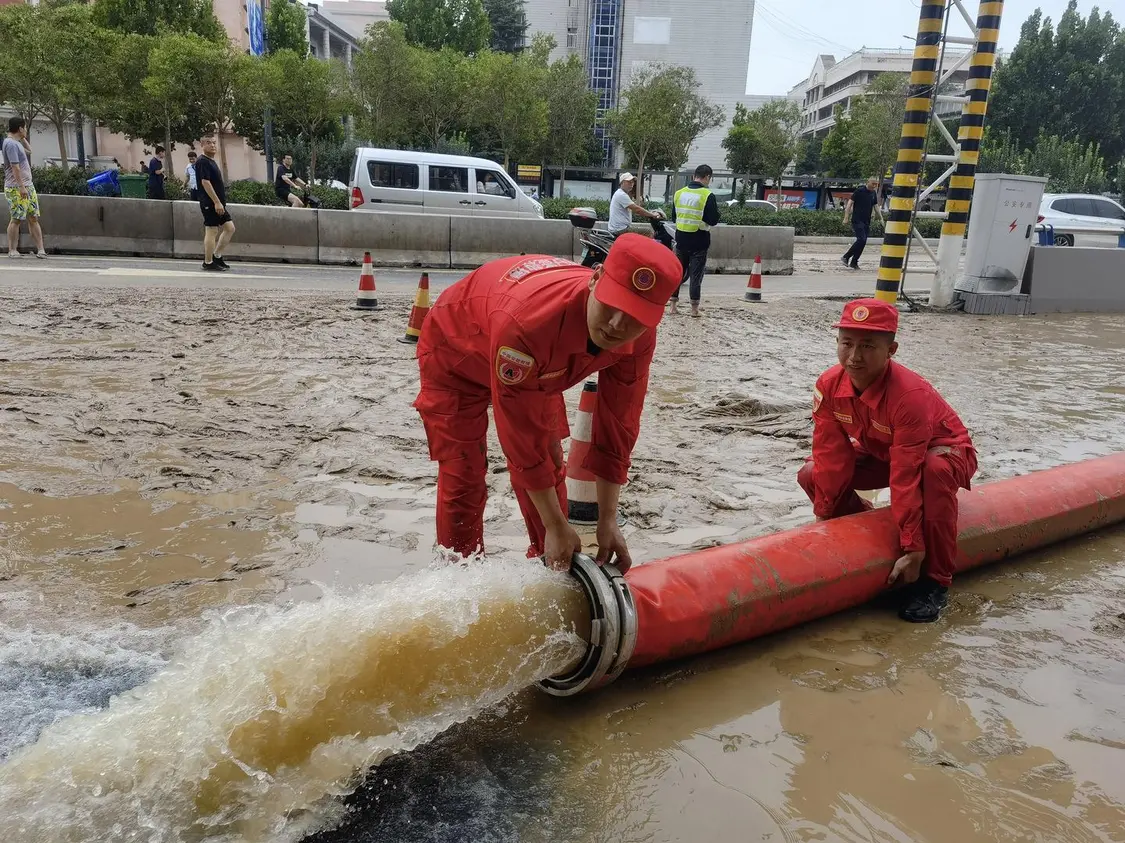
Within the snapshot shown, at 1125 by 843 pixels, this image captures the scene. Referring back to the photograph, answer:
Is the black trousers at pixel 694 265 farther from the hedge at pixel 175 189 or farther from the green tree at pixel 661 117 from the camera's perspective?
the green tree at pixel 661 117

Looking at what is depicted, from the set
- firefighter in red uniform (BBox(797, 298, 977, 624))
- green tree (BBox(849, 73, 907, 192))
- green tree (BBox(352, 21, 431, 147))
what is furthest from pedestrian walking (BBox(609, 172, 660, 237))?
green tree (BBox(849, 73, 907, 192))

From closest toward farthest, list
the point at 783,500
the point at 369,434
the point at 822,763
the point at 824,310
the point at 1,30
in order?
the point at 822,763, the point at 783,500, the point at 369,434, the point at 824,310, the point at 1,30

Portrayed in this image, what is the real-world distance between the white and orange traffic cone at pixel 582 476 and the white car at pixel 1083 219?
20706 millimetres

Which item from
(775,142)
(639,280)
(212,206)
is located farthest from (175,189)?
(775,142)

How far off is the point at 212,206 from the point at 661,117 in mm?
36587

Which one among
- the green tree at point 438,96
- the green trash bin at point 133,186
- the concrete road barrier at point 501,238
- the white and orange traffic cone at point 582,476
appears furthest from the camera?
the green tree at point 438,96

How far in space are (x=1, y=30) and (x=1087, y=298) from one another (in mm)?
28683

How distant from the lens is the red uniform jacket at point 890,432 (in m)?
3.36

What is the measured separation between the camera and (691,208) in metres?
10.3

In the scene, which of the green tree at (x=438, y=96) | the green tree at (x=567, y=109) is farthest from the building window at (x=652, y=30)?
the green tree at (x=438, y=96)

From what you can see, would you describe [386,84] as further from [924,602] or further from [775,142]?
[924,602]

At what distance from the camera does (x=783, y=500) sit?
4562 millimetres

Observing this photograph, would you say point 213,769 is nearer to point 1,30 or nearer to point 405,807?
point 405,807

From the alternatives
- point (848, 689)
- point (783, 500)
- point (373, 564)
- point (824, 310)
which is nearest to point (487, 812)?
point (848, 689)
